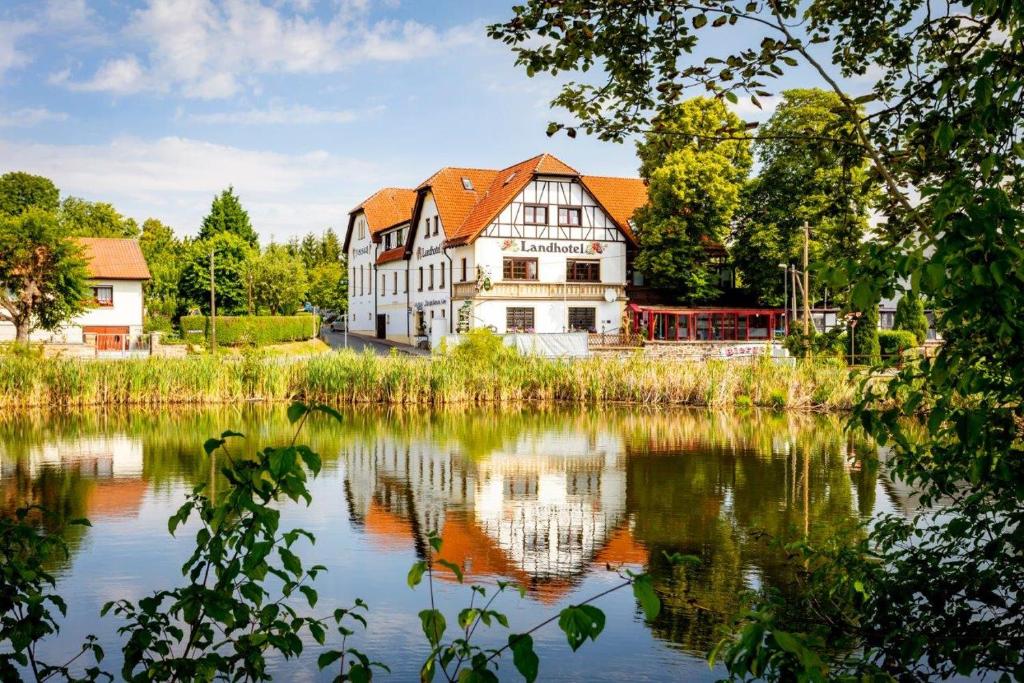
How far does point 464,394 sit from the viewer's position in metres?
29.2

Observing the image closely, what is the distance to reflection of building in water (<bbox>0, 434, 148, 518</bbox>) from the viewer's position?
13836 mm

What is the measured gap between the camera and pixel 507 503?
14.1 m

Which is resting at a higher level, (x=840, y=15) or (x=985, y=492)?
(x=840, y=15)

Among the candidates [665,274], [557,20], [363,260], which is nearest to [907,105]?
[557,20]

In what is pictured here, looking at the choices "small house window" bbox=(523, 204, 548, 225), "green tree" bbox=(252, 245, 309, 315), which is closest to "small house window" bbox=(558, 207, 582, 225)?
"small house window" bbox=(523, 204, 548, 225)

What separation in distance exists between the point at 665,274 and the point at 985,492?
4401 centimetres

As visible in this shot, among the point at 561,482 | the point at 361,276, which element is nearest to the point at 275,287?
the point at 361,276

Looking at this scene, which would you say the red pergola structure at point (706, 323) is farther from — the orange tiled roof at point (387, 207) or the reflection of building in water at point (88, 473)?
the reflection of building in water at point (88, 473)

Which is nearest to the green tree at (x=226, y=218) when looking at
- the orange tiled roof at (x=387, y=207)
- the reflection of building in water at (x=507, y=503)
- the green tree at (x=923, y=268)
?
the orange tiled roof at (x=387, y=207)

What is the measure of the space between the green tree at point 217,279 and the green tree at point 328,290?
14968 millimetres

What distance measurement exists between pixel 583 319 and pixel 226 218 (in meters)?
36.1

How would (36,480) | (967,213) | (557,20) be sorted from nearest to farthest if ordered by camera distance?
(967,213)
(557,20)
(36,480)

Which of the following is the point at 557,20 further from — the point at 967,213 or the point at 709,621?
the point at 709,621

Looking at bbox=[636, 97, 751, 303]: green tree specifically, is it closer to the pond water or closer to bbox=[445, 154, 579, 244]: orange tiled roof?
bbox=[445, 154, 579, 244]: orange tiled roof
